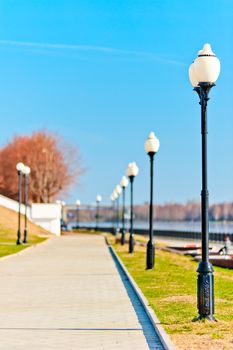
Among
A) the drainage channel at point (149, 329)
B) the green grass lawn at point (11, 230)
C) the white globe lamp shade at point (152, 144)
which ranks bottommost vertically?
the drainage channel at point (149, 329)

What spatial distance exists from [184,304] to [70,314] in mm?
2184

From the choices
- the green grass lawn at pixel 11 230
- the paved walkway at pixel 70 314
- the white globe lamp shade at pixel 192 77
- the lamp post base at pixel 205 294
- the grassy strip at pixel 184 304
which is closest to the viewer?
the grassy strip at pixel 184 304

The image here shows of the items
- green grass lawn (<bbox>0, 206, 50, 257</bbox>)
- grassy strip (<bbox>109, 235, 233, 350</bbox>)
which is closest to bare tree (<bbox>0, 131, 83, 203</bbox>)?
green grass lawn (<bbox>0, 206, 50, 257</bbox>)

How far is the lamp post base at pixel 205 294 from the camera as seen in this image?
10773 millimetres

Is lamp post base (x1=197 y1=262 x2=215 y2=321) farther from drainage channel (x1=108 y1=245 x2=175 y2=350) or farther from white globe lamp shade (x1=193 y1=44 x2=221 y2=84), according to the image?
white globe lamp shade (x1=193 y1=44 x2=221 y2=84)

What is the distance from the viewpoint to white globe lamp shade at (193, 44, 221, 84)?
11.5 metres

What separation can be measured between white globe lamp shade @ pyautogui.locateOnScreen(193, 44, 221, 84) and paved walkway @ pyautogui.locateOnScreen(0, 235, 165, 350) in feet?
13.0

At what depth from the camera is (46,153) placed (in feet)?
311

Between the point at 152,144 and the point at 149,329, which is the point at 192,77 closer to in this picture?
the point at 149,329

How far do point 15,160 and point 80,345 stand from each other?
87624mm

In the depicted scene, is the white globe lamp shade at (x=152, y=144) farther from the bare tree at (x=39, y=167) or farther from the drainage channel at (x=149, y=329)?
the bare tree at (x=39, y=167)

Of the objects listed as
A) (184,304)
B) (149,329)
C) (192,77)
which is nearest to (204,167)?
(192,77)

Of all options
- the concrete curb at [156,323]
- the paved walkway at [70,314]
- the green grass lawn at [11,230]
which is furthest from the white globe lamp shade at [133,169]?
the green grass lawn at [11,230]

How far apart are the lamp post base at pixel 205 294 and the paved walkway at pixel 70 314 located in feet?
2.75
